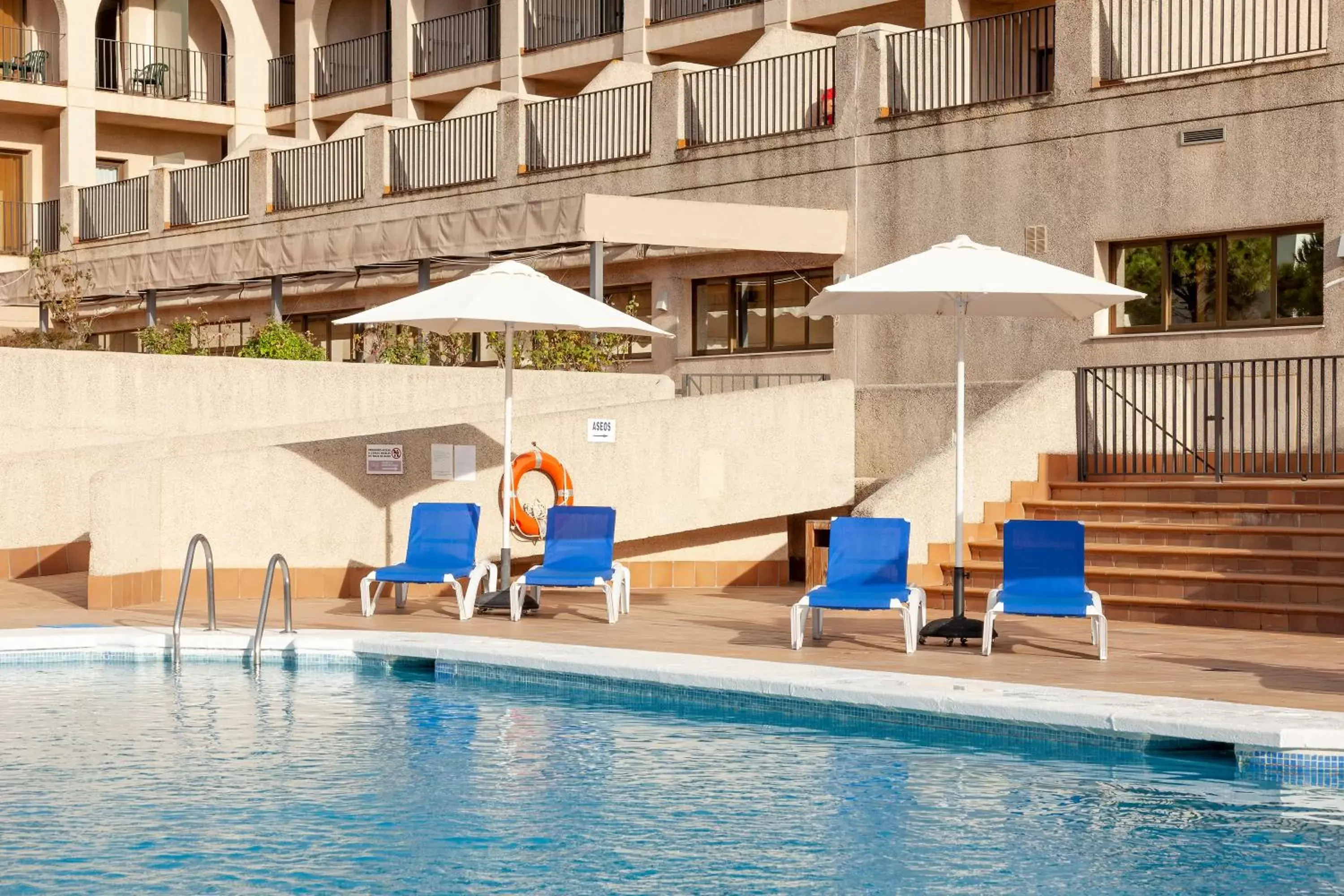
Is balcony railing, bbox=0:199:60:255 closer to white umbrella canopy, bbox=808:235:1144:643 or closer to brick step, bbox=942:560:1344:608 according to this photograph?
brick step, bbox=942:560:1344:608

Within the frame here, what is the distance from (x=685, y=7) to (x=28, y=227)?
52.0 ft

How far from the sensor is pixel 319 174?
31.5 meters

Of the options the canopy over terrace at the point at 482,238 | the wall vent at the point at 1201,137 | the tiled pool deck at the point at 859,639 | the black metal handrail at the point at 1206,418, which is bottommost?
the tiled pool deck at the point at 859,639

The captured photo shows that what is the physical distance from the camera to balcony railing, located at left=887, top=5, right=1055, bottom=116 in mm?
22406

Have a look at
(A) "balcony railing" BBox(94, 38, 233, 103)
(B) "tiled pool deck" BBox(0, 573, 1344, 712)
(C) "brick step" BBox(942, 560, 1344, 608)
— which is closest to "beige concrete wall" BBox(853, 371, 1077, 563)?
(C) "brick step" BBox(942, 560, 1344, 608)

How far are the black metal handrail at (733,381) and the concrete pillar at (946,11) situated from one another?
19.1 feet

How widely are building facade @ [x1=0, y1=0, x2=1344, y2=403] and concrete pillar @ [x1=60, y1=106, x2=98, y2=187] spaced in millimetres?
68

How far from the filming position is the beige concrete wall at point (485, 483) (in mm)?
15102

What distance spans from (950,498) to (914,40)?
28.0 ft

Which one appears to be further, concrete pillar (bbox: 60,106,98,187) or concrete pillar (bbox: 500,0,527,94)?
concrete pillar (bbox: 60,106,98,187)

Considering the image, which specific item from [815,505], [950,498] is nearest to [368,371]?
[815,505]

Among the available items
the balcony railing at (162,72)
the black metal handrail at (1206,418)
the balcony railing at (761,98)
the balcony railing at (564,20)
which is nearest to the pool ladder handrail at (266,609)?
the black metal handrail at (1206,418)

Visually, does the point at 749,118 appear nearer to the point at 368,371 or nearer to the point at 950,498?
the point at 368,371

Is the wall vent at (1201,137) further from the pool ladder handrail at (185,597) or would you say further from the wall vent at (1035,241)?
the pool ladder handrail at (185,597)
